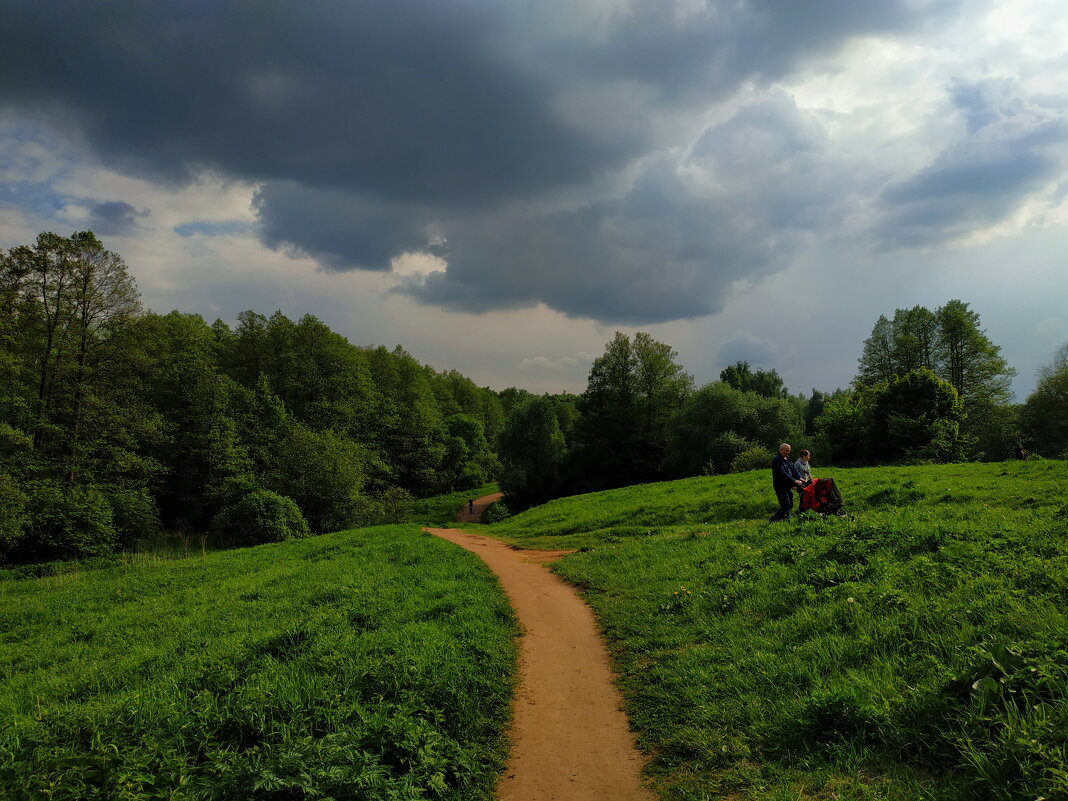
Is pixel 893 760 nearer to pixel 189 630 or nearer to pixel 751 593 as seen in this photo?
pixel 751 593

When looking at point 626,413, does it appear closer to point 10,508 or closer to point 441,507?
point 441,507

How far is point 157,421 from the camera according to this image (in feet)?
107

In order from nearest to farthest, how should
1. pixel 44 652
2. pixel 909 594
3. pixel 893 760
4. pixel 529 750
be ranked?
pixel 893 760, pixel 529 750, pixel 909 594, pixel 44 652

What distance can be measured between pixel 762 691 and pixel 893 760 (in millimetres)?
1595

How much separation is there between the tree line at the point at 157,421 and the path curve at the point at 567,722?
2804 centimetres

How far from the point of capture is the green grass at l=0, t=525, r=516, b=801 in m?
3.98

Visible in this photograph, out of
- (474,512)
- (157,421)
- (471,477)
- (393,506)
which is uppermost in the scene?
(157,421)

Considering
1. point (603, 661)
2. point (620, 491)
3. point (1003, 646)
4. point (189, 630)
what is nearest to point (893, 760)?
point (1003, 646)

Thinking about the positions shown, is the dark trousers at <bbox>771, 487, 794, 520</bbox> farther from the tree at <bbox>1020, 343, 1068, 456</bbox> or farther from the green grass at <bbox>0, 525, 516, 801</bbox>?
the tree at <bbox>1020, 343, 1068, 456</bbox>

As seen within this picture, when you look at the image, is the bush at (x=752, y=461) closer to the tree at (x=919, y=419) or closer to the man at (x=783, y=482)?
the tree at (x=919, y=419)

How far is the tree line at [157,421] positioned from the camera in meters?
27.5

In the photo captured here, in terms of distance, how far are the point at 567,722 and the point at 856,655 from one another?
3485 mm

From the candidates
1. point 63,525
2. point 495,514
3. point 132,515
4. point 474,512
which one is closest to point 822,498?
point 63,525

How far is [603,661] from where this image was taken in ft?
25.3
